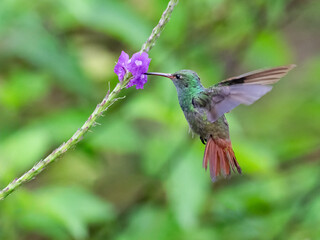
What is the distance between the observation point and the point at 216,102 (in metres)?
2.04

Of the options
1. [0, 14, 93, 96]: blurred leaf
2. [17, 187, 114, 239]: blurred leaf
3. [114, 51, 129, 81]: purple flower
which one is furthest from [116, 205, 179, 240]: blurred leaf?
[114, 51, 129, 81]: purple flower

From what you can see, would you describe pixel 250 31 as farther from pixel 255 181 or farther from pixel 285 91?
pixel 285 91

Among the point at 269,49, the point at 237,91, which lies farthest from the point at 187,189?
the point at 269,49

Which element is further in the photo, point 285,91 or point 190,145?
point 285,91

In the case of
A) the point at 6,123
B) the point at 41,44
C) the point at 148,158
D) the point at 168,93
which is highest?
the point at 41,44

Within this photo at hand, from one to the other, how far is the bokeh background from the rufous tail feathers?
109cm

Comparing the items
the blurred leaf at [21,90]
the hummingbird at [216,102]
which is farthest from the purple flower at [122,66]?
the blurred leaf at [21,90]

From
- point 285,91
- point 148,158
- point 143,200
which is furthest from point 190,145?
point 285,91

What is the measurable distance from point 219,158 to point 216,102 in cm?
24

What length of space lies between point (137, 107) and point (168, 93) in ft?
1.01

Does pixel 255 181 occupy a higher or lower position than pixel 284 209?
higher

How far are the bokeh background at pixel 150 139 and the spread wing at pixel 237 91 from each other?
123cm

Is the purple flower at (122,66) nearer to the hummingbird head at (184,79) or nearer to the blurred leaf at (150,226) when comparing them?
the hummingbird head at (184,79)

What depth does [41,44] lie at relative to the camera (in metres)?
4.08
